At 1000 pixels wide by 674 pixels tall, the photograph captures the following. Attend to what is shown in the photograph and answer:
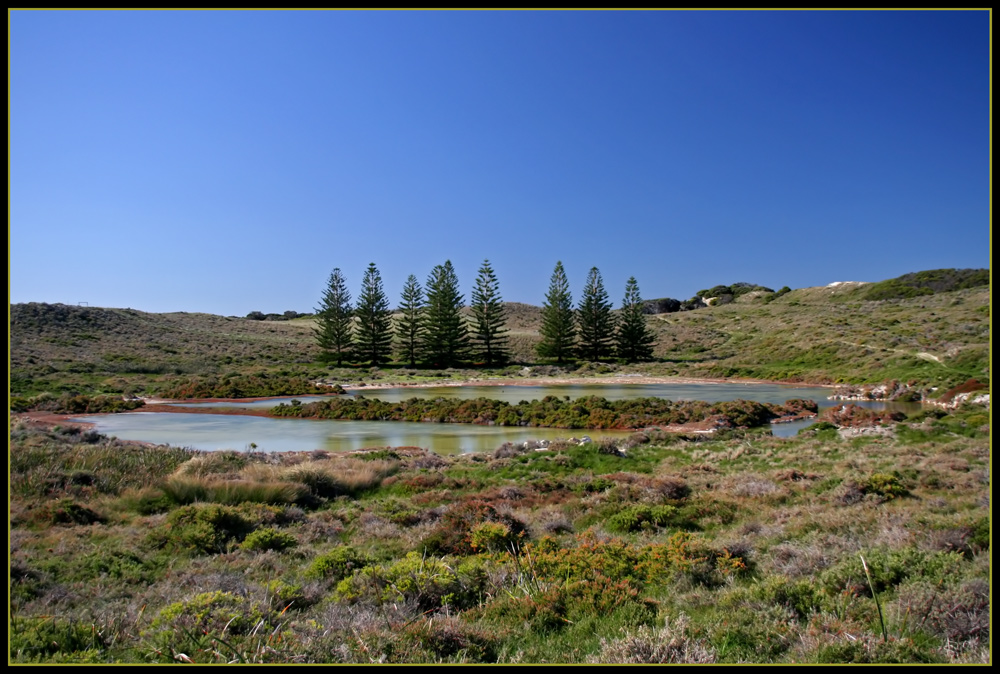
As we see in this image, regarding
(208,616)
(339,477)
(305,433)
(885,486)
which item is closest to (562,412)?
(305,433)

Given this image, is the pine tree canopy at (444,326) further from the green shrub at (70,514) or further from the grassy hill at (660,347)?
the green shrub at (70,514)

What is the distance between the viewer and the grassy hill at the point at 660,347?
109 ft

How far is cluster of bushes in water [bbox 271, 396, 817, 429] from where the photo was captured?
1898cm

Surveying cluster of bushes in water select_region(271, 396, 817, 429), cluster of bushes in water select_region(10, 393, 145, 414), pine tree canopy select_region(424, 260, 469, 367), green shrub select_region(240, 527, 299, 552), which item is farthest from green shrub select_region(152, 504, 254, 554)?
pine tree canopy select_region(424, 260, 469, 367)

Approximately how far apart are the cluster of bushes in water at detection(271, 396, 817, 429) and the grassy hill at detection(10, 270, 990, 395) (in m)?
12.8

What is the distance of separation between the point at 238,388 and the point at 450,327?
25661 mm

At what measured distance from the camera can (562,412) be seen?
20.6m

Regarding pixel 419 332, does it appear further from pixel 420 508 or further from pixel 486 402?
pixel 420 508

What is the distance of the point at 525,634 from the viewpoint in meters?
3.71

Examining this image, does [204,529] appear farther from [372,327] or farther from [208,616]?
[372,327]

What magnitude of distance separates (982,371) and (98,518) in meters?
35.0

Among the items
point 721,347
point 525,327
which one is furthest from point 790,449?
point 525,327

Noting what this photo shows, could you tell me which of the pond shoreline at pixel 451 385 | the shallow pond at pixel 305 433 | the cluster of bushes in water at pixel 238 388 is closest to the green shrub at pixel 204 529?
the shallow pond at pixel 305 433

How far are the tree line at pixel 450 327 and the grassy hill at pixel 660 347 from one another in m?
3.16
